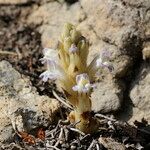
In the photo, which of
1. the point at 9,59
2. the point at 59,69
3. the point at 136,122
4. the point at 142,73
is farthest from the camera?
the point at 9,59

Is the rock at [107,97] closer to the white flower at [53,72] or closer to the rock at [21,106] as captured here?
the rock at [21,106]

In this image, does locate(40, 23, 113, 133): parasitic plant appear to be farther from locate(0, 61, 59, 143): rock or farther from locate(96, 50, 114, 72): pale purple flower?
locate(0, 61, 59, 143): rock

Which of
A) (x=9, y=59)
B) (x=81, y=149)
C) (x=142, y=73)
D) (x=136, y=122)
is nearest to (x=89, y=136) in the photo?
(x=81, y=149)

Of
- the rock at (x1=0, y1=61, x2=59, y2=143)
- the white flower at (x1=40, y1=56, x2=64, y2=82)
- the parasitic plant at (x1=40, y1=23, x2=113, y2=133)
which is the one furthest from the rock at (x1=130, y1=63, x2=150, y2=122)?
the white flower at (x1=40, y1=56, x2=64, y2=82)

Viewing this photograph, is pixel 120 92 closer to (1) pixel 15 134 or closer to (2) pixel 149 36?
(2) pixel 149 36

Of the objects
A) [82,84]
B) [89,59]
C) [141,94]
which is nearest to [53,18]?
[89,59]

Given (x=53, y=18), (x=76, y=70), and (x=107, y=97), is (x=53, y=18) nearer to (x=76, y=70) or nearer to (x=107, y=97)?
(x=107, y=97)
